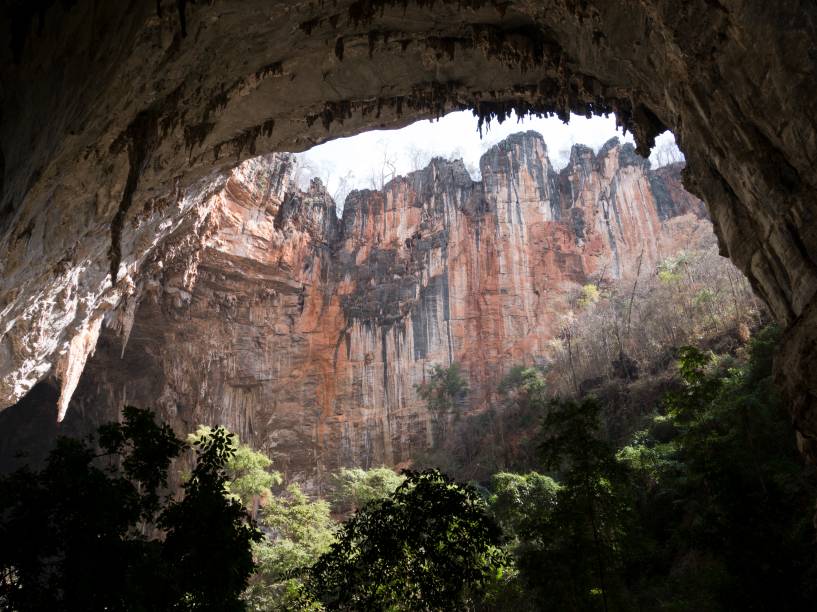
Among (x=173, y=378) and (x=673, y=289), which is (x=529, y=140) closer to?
(x=673, y=289)

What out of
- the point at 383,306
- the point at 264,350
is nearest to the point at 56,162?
the point at 264,350

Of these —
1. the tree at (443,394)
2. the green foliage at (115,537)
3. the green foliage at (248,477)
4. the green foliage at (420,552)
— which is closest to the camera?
the green foliage at (115,537)

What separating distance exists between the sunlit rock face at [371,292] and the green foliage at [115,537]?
64.2ft

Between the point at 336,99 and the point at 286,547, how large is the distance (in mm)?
11473

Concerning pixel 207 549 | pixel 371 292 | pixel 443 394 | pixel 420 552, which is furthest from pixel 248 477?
pixel 371 292

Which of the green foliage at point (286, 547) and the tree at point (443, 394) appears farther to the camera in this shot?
the tree at point (443, 394)

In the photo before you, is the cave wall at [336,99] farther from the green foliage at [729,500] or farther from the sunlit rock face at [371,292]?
the sunlit rock face at [371,292]

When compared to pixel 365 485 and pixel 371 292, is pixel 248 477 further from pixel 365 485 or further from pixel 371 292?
pixel 371 292

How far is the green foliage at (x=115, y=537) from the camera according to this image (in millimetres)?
4574

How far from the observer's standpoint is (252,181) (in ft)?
92.1

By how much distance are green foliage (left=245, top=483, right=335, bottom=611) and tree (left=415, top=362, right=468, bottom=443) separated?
11652mm

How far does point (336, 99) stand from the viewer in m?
12.3

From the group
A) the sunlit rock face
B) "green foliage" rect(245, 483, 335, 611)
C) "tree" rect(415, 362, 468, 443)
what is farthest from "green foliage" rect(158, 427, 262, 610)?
"tree" rect(415, 362, 468, 443)

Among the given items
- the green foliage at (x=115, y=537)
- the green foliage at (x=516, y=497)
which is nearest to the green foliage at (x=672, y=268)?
the green foliage at (x=516, y=497)
